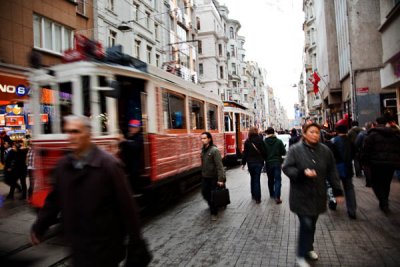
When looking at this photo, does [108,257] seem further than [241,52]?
No

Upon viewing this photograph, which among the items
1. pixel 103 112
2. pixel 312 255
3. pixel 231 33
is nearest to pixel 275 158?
pixel 312 255

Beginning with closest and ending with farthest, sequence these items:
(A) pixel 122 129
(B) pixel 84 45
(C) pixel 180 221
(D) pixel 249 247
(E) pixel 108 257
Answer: (E) pixel 108 257
(D) pixel 249 247
(B) pixel 84 45
(C) pixel 180 221
(A) pixel 122 129

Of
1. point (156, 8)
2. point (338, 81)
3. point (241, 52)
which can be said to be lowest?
point (338, 81)

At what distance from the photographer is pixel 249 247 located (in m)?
5.25

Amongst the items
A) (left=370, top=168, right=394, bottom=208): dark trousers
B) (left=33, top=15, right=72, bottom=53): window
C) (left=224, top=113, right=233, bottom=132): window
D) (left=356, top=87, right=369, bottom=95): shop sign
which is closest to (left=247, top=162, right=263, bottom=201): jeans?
(left=370, top=168, right=394, bottom=208): dark trousers

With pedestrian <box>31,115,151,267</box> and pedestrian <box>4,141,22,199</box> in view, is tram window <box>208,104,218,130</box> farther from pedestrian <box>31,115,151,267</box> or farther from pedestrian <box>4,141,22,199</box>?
Answer: pedestrian <box>31,115,151,267</box>

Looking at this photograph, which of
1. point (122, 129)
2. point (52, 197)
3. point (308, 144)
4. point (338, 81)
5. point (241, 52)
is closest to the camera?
point (52, 197)

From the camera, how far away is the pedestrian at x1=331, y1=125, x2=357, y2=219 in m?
6.61

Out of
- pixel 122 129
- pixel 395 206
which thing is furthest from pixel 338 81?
pixel 122 129

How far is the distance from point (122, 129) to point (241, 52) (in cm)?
6683

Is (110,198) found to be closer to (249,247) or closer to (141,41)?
(249,247)

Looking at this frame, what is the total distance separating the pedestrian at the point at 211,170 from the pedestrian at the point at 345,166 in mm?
2368

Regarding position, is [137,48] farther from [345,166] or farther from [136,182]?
[345,166]

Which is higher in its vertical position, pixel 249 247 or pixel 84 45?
pixel 84 45
